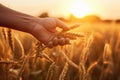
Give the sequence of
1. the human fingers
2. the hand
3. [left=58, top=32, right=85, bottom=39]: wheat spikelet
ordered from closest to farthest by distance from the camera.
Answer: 1. [left=58, top=32, right=85, bottom=39]: wheat spikelet
2. the human fingers
3. the hand

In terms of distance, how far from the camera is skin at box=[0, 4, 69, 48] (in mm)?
2199

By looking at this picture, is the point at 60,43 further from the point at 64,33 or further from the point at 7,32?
the point at 7,32

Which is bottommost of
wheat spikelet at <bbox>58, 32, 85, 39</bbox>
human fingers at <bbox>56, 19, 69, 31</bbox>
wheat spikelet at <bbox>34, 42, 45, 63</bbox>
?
wheat spikelet at <bbox>34, 42, 45, 63</bbox>

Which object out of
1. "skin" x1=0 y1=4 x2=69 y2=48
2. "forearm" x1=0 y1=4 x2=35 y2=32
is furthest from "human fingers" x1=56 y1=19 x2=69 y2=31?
"forearm" x1=0 y1=4 x2=35 y2=32

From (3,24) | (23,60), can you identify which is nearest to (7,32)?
(3,24)

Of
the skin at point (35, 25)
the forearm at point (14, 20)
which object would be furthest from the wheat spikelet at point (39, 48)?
the forearm at point (14, 20)

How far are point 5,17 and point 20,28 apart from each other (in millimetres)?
115

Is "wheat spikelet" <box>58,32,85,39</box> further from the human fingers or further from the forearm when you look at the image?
the forearm

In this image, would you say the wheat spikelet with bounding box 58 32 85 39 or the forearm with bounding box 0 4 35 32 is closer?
the wheat spikelet with bounding box 58 32 85 39

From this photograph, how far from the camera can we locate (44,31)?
2336 mm

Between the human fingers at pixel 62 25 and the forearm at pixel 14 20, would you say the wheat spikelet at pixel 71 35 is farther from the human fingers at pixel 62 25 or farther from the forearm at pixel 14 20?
the forearm at pixel 14 20

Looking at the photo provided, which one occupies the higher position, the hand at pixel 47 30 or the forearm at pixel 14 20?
the forearm at pixel 14 20

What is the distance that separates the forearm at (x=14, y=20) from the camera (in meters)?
2.20

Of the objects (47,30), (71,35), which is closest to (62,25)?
(47,30)
